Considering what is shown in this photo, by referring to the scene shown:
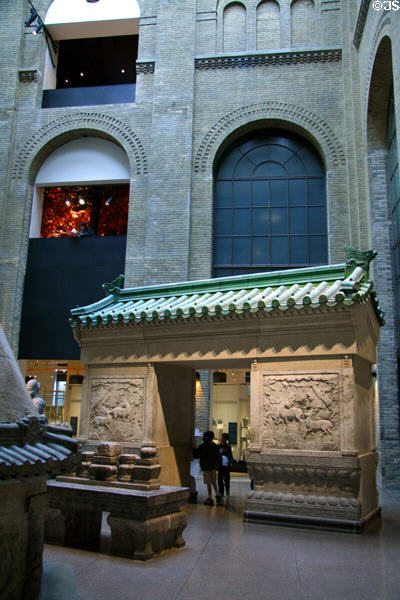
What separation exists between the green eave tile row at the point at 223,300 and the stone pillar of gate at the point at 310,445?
1070 mm

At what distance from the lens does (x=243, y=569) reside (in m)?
6.39

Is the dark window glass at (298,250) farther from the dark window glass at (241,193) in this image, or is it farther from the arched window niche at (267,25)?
the arched window niche at (267,25)

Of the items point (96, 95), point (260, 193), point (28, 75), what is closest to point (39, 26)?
point (28, 75)

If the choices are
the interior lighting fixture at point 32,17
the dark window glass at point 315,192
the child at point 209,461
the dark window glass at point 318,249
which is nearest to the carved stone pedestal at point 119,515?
the child at point 209,461

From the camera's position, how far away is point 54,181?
20.7 m

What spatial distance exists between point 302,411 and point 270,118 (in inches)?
514

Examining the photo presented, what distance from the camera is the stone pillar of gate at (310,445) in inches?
345

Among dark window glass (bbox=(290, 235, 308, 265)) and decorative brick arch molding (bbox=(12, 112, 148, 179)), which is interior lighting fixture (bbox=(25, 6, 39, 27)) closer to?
decorative brick arch molding (bbox=(12, 112, 148, 179))

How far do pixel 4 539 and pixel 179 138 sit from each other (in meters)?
17.0

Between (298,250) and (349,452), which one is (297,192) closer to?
(298,250)

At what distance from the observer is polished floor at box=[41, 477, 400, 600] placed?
551cm

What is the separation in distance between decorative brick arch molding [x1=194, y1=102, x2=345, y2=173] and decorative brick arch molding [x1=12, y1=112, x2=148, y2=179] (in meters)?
2.44

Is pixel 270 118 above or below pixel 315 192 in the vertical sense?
above

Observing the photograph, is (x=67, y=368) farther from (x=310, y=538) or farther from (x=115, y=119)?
(x=310, y=538)
